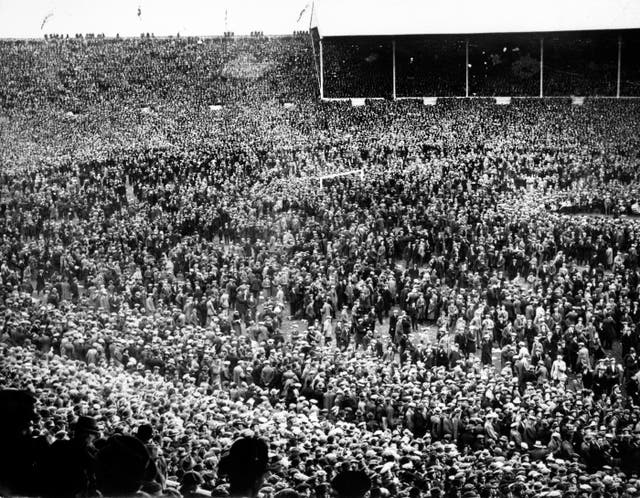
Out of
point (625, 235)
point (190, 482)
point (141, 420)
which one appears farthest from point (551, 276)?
point (190, 482)

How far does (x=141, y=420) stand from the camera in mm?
9445

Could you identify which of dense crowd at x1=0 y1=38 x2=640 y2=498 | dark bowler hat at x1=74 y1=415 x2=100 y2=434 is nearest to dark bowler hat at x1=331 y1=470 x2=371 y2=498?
dense crowd at x1=0 y1=38 x2=640 y2=498

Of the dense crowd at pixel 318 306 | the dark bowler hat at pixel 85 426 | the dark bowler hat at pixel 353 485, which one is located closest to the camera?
the dark bowler hat at pixel 85 426

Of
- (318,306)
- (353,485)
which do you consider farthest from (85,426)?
(318,306)

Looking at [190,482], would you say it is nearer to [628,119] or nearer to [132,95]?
[628,119]

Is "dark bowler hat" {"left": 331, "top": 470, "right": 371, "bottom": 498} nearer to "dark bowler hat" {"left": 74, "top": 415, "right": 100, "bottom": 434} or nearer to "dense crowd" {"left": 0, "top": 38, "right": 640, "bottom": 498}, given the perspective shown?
"dense crowd" {"left": 0, "top": 38, "right": 640, "bottom": 498}

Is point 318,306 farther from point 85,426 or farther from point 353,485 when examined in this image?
point 85,426

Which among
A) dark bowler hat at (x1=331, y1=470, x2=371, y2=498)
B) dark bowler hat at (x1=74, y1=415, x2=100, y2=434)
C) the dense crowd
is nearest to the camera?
dark bowler hat at (x1=74, y1=415, x2=100, y2=434)

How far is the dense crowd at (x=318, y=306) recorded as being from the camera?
8.01 metres

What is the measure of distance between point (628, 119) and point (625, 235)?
1595 centimetres

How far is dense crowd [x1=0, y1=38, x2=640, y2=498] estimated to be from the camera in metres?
8.01

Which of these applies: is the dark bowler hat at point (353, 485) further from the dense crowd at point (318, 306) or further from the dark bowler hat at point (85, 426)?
the dark bowler hat at point (85, 426)

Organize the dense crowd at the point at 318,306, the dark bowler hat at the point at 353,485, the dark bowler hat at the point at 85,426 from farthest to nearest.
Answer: the dense crowd at the point at 318,306
the dark bowler hat at the point at 353,485
the dark bowler hat at the point at 85,426

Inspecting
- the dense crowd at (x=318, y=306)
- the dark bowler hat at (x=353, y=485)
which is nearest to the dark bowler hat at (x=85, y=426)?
the dense crowd at (x=318, y=306)
